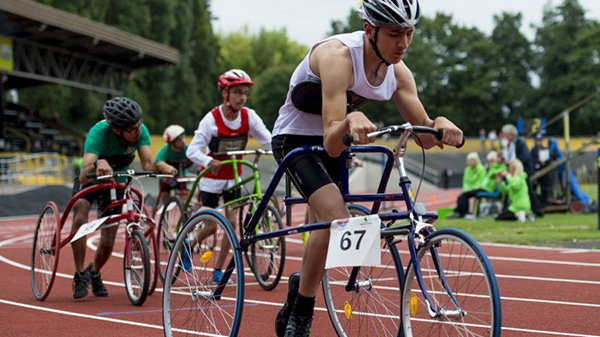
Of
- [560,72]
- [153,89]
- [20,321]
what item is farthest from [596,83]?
[20,321]

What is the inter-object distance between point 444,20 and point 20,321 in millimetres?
84023

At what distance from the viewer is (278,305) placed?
725cm

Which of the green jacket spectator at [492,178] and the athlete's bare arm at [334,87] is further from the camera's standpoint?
the green jacket spectator at [492,178]

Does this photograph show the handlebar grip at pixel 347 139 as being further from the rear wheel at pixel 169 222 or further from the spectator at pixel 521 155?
the spectator at pixel 521 155

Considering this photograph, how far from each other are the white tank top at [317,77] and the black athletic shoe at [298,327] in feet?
3.33

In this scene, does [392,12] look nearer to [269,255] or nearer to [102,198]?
[269,255]

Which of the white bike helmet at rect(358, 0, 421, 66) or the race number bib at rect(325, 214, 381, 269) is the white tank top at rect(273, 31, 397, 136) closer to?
the white bike helmet at rect(358, 0, 421, 66)

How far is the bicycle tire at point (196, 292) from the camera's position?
4855 millimetres

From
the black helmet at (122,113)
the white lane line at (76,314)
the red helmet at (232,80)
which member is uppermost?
the red helmet at (232,80)

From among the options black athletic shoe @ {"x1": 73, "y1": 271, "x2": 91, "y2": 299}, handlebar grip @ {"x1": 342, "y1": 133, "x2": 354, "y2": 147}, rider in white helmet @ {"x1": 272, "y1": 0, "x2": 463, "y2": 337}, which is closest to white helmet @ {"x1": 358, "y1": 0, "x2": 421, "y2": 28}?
rider in white helmet @ {"x1": 272, "y1": 0, "x2": 463, "y2": 337}

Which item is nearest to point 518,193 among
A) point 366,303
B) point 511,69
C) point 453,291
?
point 366,303

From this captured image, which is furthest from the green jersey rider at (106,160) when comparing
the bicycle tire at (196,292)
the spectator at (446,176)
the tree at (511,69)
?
the tree at (511,69)

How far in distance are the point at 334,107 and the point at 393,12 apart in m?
0.53

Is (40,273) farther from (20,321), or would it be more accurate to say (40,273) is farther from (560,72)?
(560,72)
